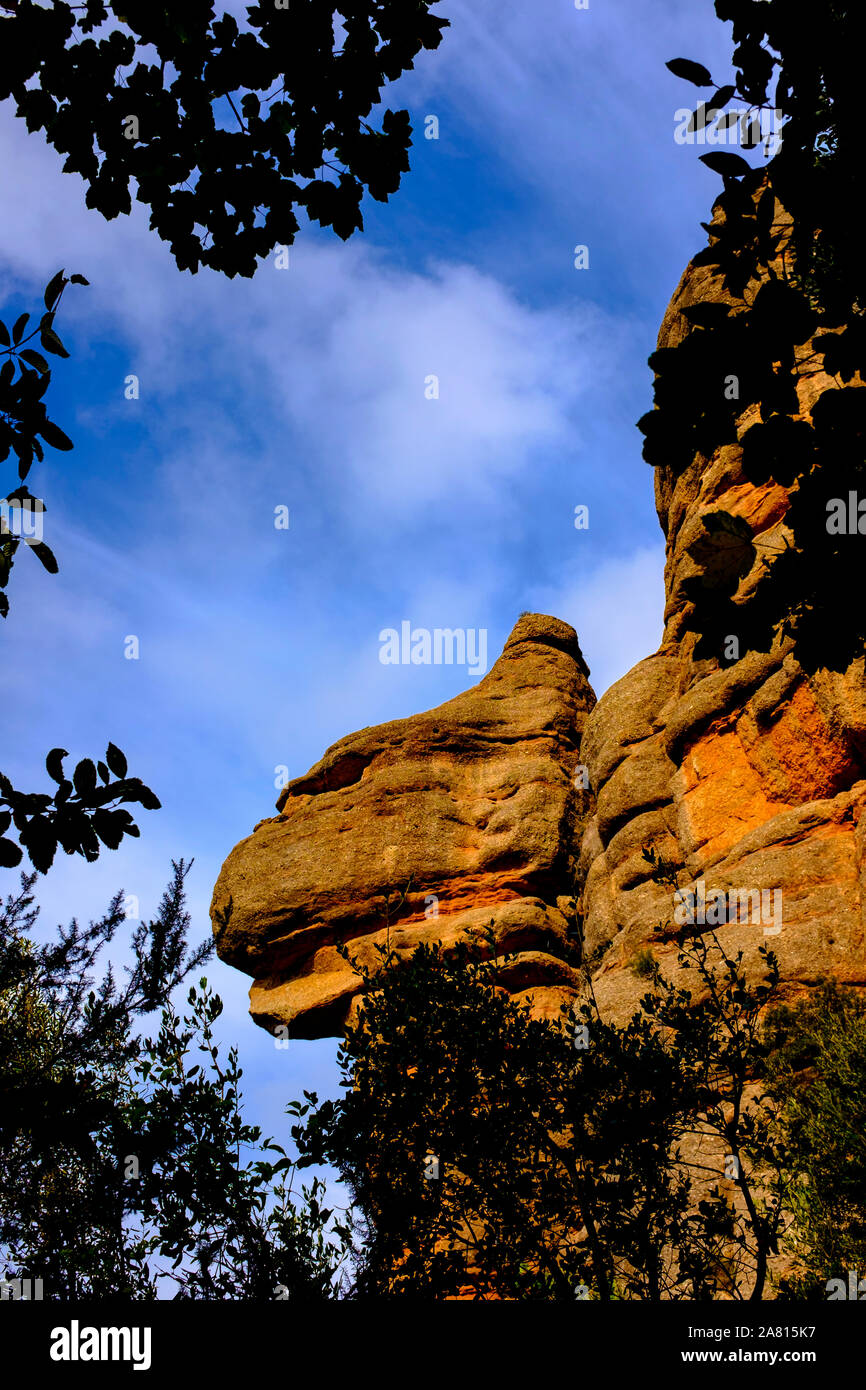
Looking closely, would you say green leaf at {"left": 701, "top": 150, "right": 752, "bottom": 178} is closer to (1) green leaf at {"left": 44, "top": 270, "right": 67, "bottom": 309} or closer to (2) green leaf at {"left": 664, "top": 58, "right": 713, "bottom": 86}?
(2) green leaf at {"left": 664, "top": 58, "right": 713, "bottom": 86}

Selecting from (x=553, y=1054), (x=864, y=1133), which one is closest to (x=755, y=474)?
(x=553, y=1054)

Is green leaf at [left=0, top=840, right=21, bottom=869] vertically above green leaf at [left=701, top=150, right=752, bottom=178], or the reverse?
green leaf at [left=701, top=150, right=752, bottom=178]

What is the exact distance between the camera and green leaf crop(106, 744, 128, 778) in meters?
4.34

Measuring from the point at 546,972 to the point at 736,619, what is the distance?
2152 centimetres

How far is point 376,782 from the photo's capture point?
31.3 meters

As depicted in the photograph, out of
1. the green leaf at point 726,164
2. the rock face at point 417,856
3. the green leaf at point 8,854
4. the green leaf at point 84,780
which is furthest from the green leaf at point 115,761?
the rock face at point 417,856

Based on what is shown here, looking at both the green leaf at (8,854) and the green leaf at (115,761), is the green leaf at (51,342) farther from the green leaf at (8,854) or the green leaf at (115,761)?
the green leaf at (8,854)

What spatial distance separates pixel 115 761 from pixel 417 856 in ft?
80.5

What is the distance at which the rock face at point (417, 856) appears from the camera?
26.6 meters

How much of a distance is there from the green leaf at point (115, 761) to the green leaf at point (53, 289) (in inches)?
82.7

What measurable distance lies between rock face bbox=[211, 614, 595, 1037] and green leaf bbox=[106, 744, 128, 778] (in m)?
20.5

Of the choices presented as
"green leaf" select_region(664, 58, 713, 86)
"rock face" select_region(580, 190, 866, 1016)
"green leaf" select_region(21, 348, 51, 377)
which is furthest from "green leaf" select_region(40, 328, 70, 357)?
"rock face" select_region(580, 190, 866, 1016)

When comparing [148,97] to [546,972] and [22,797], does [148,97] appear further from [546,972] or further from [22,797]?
[546,972]

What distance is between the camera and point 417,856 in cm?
2836
